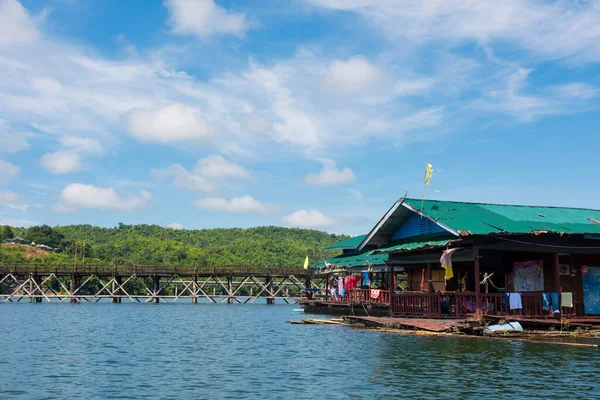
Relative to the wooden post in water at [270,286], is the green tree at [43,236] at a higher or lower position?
higher

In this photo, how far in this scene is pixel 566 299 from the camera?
82.6 feet

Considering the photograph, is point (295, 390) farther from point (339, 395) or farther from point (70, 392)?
point (70, 392)

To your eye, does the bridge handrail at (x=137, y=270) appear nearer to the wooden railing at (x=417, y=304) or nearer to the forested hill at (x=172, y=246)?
the forested hill at (x=172, y=246)

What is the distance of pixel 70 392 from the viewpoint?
45.9 feet

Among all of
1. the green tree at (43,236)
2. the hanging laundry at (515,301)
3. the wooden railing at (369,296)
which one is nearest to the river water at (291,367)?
the hanging laundry at (515,301)

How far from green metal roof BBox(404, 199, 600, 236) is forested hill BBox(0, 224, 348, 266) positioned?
3164 inches

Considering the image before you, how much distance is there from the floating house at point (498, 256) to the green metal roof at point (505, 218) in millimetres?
39

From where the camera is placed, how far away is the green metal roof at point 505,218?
81.9ft

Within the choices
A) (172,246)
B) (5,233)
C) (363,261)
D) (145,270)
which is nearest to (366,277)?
(363,261)

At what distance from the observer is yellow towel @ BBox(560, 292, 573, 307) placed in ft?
82.4

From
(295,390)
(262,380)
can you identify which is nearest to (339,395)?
(295,390)

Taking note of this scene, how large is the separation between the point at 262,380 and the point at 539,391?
6.58m

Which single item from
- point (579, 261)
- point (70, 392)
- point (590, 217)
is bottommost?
point (70, 392)

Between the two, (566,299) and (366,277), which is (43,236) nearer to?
(366,277)
